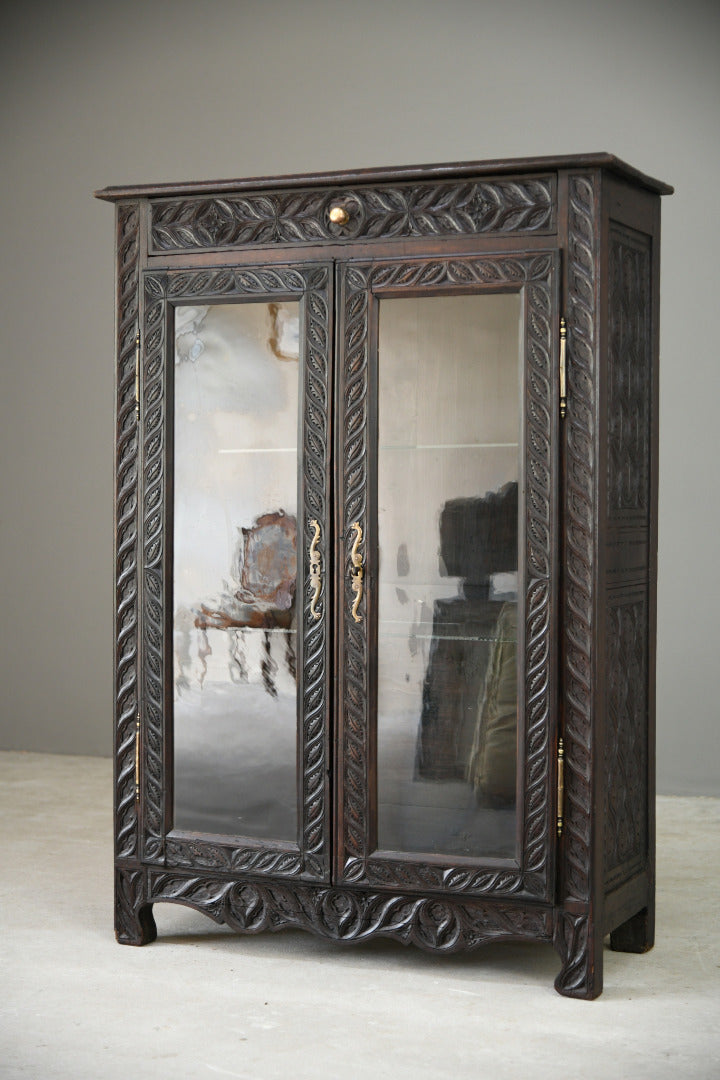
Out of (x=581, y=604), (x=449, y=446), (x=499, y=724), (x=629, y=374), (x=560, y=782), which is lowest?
(x=560, y=782)

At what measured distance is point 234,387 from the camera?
3551 mm

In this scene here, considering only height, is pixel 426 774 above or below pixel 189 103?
below

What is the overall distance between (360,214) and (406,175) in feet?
0.50

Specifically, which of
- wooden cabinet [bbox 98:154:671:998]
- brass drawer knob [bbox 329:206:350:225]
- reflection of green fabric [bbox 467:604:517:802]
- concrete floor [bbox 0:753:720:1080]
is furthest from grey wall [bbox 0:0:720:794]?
brass drawer knob [bbox 329:206:350:225]

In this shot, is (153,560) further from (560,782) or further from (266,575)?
(560,782)

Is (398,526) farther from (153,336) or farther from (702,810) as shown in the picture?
(702,810)

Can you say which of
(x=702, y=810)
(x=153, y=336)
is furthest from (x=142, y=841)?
(x=702, y=810)

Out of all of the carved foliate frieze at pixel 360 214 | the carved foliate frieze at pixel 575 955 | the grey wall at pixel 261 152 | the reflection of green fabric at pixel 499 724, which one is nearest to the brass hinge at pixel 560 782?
the reflection of green fabric at pixel 499 724

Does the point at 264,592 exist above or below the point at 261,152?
below

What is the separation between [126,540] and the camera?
3631mm

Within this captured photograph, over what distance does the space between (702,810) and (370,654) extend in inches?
96.4

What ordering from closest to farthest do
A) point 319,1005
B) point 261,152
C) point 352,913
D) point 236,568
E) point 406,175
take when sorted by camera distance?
point 319,1005, point 406,175, point 352,913, point 236,568, point 261,152

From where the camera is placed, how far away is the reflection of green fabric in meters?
3.34

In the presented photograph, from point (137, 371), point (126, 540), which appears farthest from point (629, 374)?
point (126, 540)
